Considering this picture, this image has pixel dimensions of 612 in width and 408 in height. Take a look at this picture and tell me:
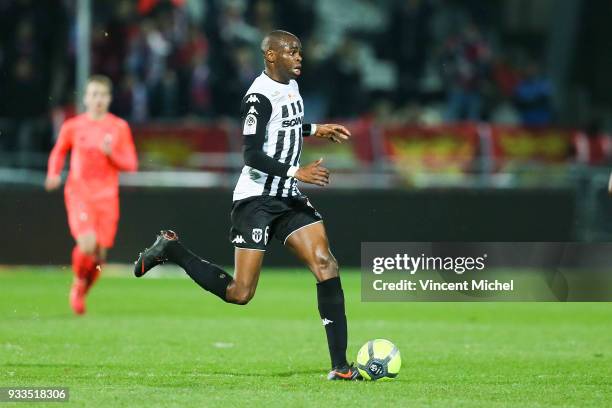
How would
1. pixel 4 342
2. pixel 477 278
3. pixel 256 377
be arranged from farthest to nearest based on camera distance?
pixel 477 278
pixel 4 342
pixel 256 377

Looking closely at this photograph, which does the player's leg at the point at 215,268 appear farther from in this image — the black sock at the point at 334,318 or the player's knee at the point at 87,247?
the player's knee at the point at 87,247

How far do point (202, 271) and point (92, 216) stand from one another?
4.72 metres

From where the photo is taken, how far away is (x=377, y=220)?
1920 cm

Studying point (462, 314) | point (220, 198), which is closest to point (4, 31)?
point (220, 198)

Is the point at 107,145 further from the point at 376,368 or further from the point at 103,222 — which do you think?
the point at 376,368

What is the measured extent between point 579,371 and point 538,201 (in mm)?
9625

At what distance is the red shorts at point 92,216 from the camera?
1409 cm

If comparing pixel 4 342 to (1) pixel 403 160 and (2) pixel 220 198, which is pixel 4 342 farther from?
(1) pixel 403 160

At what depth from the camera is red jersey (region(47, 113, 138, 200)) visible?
46.3 ft

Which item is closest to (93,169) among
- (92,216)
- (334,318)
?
(92,216)

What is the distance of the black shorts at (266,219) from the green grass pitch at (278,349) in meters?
0.98

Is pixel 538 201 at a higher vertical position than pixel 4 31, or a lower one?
lower

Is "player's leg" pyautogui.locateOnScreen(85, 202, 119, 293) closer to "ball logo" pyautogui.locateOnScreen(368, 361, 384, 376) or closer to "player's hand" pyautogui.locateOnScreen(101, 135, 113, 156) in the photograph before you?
"player's hand" pyautogui.locateOnScreen(101, 135, 113, 156)

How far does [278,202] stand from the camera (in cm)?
941
